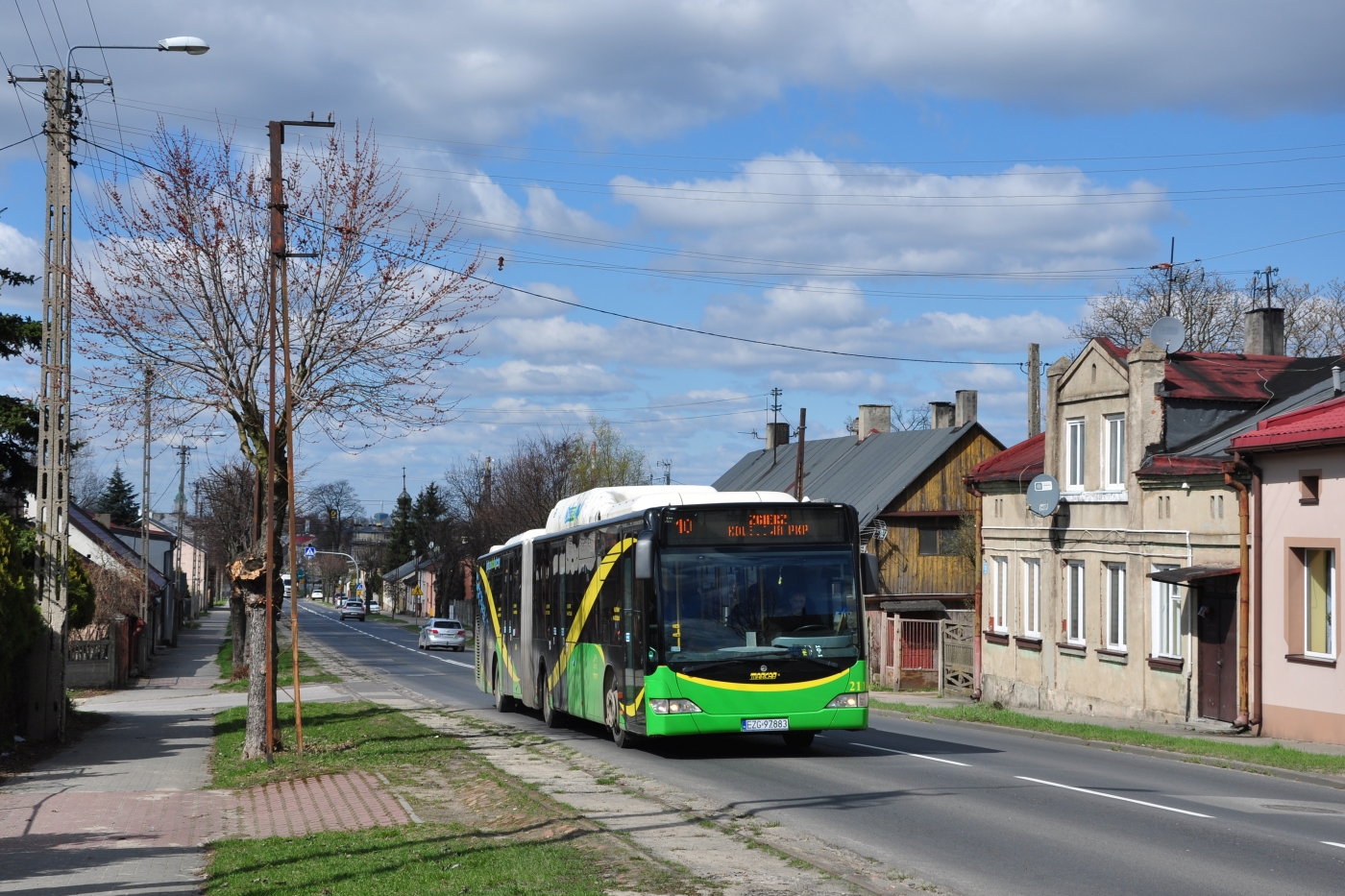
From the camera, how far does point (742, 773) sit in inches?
602

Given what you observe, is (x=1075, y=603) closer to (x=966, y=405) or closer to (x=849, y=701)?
(x=849, y=701)

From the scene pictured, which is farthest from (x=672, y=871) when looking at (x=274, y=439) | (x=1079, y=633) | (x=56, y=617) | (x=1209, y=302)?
(x=1209, y=302)

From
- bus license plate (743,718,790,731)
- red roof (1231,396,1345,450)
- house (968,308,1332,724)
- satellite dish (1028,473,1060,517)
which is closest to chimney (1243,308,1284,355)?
house (968,308,1332,724)

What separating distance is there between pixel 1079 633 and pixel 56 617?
20358 millimetres

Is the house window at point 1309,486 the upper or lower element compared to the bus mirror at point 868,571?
upper

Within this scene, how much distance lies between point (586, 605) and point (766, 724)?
395cm

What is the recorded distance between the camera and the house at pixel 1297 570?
21.5m

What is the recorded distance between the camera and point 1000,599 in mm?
34344

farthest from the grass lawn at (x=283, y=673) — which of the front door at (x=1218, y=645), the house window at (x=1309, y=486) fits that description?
the house window at (x=1309, y=486)

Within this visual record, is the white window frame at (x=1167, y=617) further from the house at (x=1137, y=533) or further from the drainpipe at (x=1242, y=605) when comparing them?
the drainpipe at (x=1242, y=605)

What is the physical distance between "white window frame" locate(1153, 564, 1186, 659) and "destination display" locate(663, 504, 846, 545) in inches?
478

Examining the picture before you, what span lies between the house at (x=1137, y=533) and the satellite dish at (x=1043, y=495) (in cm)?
31

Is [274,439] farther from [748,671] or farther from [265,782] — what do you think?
[748,671]

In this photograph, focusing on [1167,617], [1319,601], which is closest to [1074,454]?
[1167,617]
